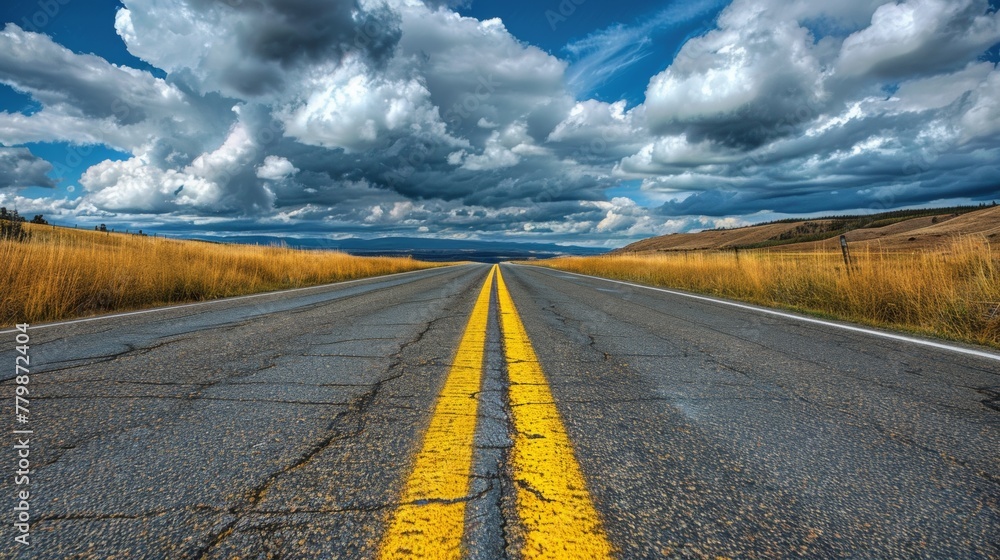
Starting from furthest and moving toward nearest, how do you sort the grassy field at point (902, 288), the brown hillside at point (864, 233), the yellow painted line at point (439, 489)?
the brown hillside at point (864, 233) → the grassy field at point (902, 288) → the yellow painted line at point (439, 489)

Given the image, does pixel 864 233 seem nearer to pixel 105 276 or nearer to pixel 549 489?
pixel 549 489

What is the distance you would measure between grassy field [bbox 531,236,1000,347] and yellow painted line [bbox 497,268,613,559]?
4848mm

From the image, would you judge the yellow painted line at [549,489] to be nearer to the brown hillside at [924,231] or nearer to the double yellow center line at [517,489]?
the double yellow center line at [517,489]

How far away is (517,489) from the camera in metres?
1.19

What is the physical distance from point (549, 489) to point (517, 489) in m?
0.09

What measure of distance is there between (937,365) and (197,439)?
435cm

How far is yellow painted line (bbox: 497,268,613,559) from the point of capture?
3.13 ft

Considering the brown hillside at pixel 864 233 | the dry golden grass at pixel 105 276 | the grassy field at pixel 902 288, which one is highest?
the brown hillside at pixel 864 233

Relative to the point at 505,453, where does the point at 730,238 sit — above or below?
above

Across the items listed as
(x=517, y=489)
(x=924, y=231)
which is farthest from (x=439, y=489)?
(x=924, y=231)

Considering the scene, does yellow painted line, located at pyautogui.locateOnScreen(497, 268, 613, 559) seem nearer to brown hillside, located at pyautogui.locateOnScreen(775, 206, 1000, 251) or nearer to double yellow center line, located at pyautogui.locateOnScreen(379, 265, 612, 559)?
double yellow center line, located at pyautogui.locateOnScreen(379, 265, 612, 559)

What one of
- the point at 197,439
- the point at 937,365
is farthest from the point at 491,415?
the point at 937,365

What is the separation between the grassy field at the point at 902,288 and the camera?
459 centimetres

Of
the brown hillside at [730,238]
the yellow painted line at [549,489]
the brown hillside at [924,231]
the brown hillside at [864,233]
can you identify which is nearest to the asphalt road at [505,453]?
the yellow painted line at [549,489]
